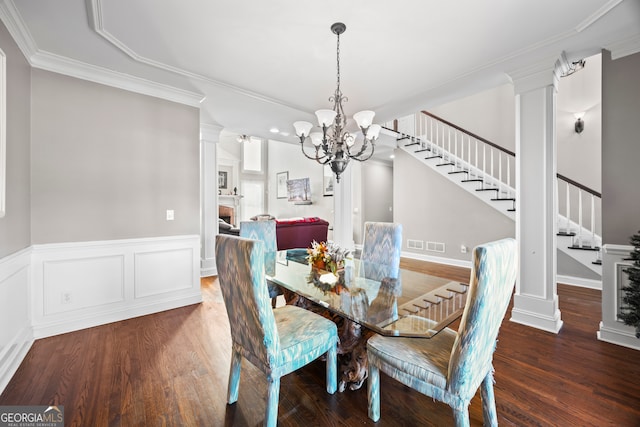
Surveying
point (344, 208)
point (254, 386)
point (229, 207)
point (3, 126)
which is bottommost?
point (254, 386)

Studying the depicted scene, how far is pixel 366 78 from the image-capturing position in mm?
2873

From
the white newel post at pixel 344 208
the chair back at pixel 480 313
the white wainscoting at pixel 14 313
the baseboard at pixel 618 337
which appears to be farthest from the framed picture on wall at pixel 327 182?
the chair back at pixel 480 313

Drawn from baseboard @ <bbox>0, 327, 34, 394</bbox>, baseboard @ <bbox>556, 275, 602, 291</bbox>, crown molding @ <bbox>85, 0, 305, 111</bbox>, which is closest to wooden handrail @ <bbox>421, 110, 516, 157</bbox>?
baseboard @ <bbox>556, 275, 602, 291</bbox>

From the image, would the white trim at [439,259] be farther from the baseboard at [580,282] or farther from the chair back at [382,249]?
the chair back at [382,249]

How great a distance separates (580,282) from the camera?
3768mm

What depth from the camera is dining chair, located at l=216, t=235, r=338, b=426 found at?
1214 mm

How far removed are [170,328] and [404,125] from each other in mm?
5974

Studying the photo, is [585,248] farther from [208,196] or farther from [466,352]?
[208,196]

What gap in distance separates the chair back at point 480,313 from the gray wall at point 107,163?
306cm

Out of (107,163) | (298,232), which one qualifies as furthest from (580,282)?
(107,163)

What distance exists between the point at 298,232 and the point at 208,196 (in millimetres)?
1764

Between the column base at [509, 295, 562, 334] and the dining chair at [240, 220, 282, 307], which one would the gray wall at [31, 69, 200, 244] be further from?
the column base at [509, 295, 562, 334]

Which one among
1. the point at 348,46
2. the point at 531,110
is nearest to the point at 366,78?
the point at 348,46

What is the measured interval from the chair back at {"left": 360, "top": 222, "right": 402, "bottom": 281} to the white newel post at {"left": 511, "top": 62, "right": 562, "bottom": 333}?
1256 millimetres
